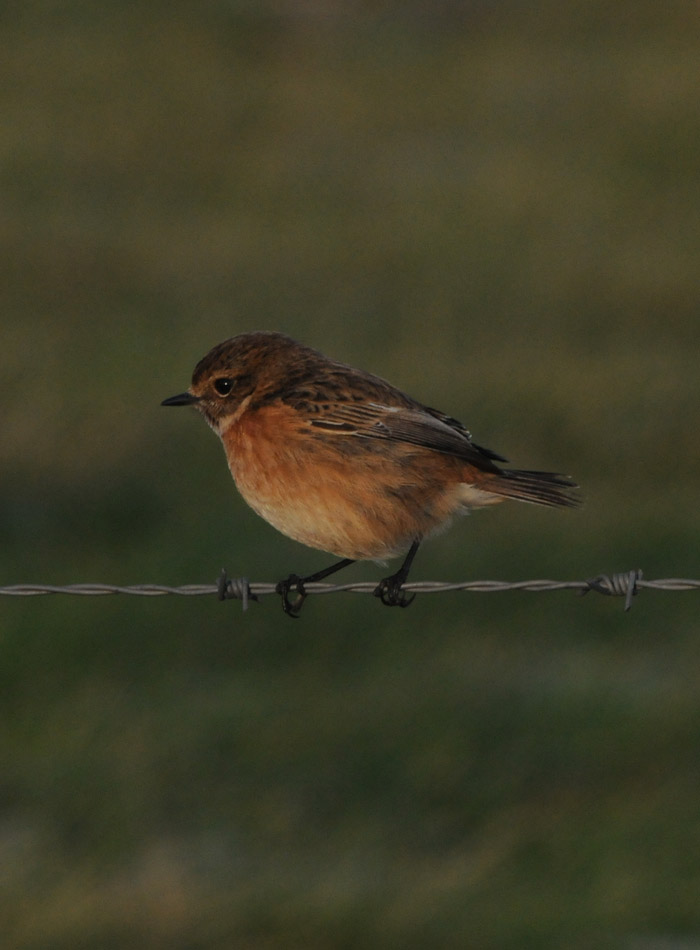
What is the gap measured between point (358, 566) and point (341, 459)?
18.2 ft

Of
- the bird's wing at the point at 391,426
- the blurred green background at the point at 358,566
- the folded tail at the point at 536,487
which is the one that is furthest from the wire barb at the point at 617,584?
the blurred green background at the point at 358,566

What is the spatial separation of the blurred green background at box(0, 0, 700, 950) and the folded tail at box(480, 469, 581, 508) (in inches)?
90.8

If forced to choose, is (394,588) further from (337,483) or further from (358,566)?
(358,566)

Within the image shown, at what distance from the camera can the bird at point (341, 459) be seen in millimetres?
7602

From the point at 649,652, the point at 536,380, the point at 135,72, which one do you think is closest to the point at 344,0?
the point at 135,72

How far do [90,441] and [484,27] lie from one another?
2275cm

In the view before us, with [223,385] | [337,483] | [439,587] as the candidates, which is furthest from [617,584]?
[223,385]

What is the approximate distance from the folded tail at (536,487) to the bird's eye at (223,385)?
4.30 feet

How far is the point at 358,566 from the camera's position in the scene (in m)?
13.2

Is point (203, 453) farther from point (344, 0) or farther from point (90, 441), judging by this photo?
point (344, 0)

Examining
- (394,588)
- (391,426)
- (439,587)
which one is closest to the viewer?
(439,587)

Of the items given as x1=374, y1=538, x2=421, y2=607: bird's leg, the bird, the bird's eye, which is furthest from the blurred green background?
the bird's eye

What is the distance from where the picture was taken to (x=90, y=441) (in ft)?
52.6

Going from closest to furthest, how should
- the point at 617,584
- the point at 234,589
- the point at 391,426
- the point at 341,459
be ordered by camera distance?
the point at 617,584
the point at 234,589
the point at 341,459
the point at 391,426
